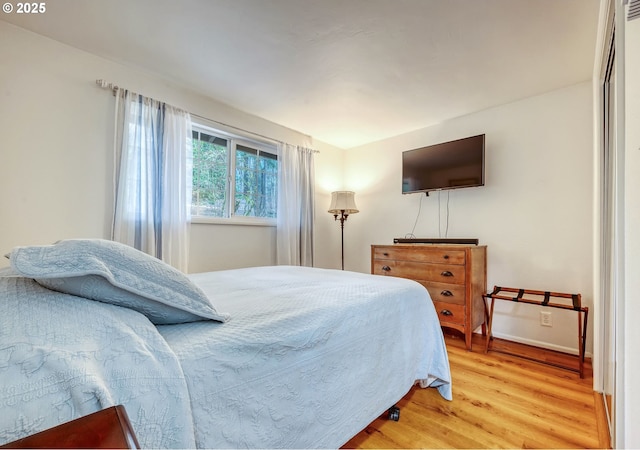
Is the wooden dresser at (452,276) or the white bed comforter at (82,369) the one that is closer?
the white bed comforter at (82,369)

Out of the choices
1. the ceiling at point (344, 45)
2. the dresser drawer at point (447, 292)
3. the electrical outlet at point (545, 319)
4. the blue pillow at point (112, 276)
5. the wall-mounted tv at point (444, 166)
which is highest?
the ceiling at point (344, 45)

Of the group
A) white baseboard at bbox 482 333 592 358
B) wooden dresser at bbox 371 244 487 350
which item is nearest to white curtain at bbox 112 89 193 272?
wooden dresser at bbox 371 244 487 350

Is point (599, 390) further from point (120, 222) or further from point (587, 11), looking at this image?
point (120, 222)

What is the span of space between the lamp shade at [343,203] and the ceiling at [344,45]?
1152 mm

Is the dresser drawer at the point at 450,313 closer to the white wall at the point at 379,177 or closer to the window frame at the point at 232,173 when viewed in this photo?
the white wall at the point at 379,177

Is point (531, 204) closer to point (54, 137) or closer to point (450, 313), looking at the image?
point (450, 313)

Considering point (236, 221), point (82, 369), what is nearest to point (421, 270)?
point (236, 221)

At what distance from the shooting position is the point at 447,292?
2.58 meters

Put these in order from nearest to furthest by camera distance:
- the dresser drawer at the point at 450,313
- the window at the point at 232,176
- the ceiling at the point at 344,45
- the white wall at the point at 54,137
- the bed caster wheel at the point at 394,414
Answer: the bed caster wheel at the point at 394,414 < the ceiling at the point at 344,45 < the white wall at the point at 54,137 < the dresser drawer at the point at 450,313 < the window at the point at 232,176

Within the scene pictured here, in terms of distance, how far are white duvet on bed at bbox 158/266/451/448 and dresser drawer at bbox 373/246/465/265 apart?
1.06 meters

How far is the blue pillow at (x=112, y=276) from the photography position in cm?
70

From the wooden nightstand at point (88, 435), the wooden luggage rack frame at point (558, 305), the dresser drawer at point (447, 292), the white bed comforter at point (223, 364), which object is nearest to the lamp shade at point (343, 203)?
the dresser drawer at point (447, 292)

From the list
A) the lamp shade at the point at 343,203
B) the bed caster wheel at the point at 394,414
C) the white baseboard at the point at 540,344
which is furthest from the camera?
the lamp shade at the point at 343,203

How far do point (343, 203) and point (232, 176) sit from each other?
4.55 ft
